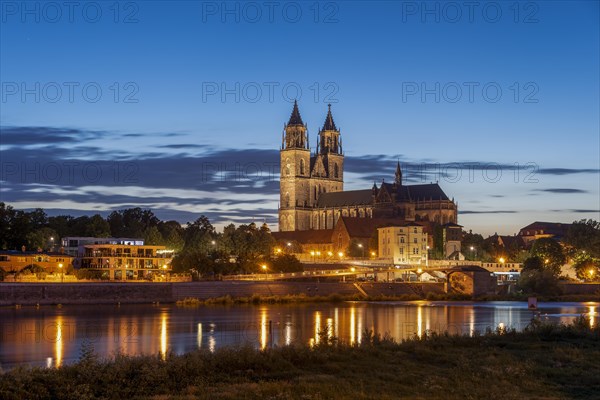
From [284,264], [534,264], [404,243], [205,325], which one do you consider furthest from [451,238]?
[205,325]

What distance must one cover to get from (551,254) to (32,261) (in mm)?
72368

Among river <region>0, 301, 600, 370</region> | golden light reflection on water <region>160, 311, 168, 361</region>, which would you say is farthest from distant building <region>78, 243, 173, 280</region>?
golden light reflection on water <region>160, 311, 168, 361</region>

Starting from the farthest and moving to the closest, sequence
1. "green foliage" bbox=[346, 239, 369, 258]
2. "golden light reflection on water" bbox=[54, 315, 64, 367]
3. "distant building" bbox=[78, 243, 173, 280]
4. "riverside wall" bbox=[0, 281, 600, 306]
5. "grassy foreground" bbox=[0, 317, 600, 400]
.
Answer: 1. "green foliage" bbox=[346, 239, 369, 258]
2. "distant building" bbox=[78, 243, 173, 280]
3. "riverside wall" bbox=[0, 281, 600, 306]
4. "golden light reflection on water" bbox=[54, 315, 64, 367]
5. "grassy foreground" bbox=[0, 317, 600, 400]

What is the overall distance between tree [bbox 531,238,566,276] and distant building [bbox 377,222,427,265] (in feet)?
55.6

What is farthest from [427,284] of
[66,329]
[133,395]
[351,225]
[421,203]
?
[133,395]

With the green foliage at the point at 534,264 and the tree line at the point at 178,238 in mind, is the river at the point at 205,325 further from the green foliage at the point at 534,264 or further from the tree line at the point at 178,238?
the green foliage at the point at 534,264

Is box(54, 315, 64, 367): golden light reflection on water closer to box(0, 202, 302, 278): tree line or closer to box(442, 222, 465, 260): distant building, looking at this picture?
box(0, 202, 302, 278): tree line

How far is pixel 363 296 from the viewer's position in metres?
103

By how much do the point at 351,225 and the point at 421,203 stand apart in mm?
33049

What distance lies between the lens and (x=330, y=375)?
26141 millimetres

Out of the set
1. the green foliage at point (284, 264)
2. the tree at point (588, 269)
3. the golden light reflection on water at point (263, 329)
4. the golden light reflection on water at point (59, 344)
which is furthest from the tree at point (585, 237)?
the golden light reflection on water at point (59, 344)

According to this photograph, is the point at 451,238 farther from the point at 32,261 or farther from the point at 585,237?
the point at 32,261

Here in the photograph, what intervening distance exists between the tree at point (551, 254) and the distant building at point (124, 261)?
53.7 metres

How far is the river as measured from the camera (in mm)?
43188
